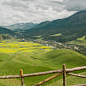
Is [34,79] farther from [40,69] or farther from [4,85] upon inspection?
[4,85]

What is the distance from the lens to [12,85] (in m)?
11.8

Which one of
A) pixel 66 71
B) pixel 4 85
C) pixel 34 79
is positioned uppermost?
pixel 66 71

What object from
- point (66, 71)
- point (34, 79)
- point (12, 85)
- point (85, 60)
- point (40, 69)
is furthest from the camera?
point (85, 60)

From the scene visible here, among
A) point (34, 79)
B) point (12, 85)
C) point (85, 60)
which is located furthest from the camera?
point (85, 60)

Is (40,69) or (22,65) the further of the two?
(22,65)

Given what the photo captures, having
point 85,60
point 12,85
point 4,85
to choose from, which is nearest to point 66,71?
point 12,85

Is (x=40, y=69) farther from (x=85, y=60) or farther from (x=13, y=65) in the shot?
(x=85, y=60)

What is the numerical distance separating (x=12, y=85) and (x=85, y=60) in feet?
290

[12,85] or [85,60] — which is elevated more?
[12,85]

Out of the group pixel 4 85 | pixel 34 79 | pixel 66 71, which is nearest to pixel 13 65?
pixel 34 79

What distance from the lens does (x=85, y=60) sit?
3472 inches

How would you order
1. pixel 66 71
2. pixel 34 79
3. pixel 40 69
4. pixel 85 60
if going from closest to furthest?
pixel 66 71 < pixel 34 79 < pixel 40 69 < pixel 85 60

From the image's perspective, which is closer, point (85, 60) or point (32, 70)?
point (32, 70)

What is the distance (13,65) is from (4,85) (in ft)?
233
